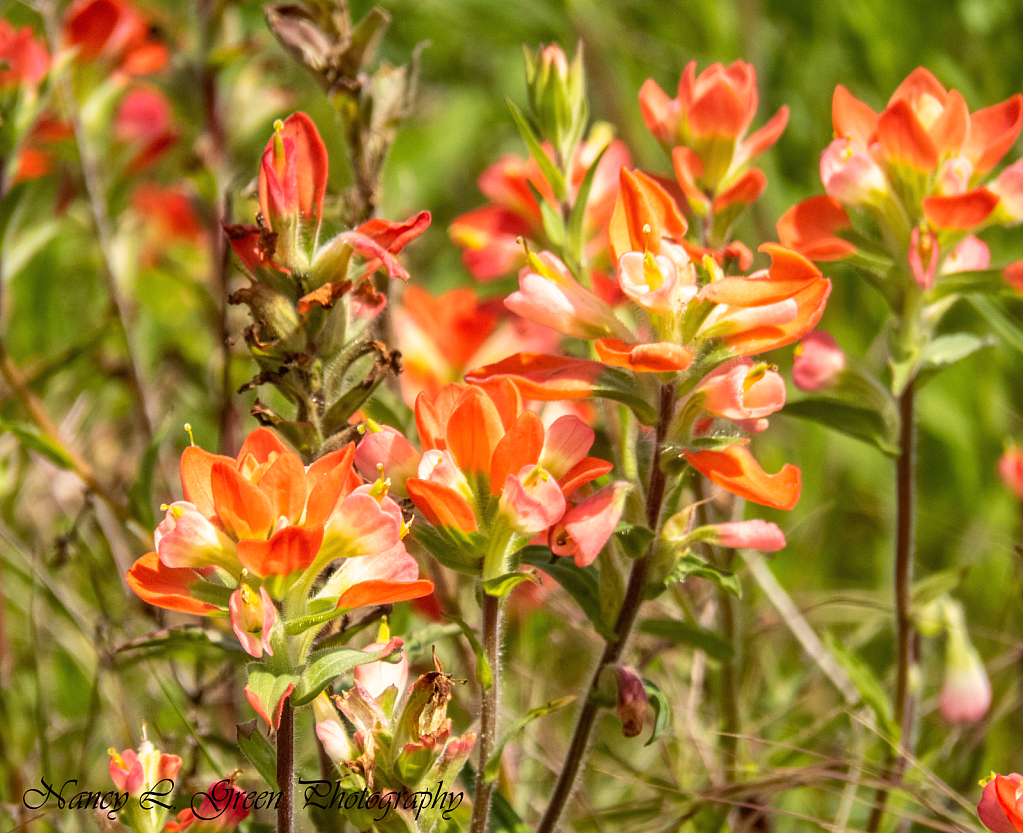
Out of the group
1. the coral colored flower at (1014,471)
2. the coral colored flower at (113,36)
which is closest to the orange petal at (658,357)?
the coral colored flower at (1014,471)

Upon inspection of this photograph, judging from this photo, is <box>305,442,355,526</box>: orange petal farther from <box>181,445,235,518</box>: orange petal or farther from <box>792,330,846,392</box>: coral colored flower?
<box>792,330,846,392</box>: coral colored flower

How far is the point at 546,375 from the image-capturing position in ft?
2.36

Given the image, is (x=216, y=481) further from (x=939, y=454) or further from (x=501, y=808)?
(x=939, y=454)

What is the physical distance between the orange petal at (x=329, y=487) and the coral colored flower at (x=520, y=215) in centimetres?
57

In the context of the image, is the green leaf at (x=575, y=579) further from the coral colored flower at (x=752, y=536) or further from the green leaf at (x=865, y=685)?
the green leaf at (x=865, y=685)

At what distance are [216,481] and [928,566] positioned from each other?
1596 millimetres

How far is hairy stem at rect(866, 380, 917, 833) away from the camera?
99cm

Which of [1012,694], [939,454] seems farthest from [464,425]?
[939,454]

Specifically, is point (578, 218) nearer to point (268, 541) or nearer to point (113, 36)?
point (268, 541)

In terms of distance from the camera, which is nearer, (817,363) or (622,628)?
(622,628)

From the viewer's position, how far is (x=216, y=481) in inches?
25.0

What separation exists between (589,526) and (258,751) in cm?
29

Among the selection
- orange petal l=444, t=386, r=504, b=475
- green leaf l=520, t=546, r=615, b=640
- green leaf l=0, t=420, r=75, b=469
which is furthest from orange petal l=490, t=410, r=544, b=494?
green leaf l=0, t=420, r=75, b=469

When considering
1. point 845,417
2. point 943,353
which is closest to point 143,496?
point 845,417
